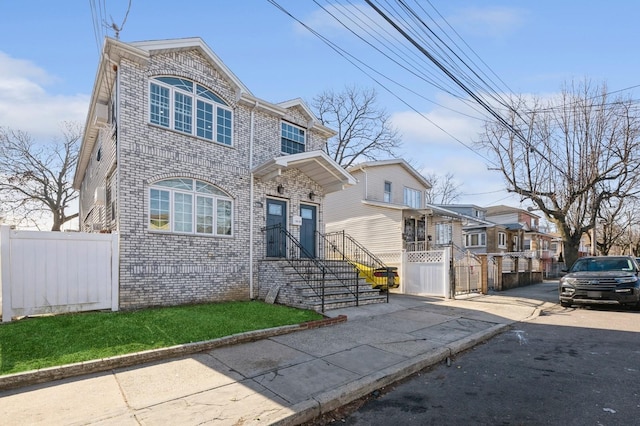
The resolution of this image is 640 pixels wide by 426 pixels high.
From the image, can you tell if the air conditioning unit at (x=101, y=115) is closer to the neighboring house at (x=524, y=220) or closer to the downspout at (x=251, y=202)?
the downspout at (x=251, y=202)

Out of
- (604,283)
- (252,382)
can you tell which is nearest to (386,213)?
(604,283)

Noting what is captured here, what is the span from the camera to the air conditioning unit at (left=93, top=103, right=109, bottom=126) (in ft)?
37.2

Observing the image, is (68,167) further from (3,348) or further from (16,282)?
(3,348)

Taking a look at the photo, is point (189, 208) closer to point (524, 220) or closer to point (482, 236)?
point (482, 236)

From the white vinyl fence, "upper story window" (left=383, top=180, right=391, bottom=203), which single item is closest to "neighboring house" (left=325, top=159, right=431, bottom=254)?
"upper story window" (left=383, top=180, right=391, bottom=203)

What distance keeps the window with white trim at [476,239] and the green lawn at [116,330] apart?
27.7m

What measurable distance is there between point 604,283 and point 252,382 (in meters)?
11.3

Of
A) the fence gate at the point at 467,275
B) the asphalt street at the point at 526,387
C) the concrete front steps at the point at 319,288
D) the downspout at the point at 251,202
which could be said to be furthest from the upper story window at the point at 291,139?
the asphalt street at the point at 526,387

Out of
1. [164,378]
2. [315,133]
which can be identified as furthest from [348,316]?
[315,133]

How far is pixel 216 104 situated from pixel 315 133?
182 inches

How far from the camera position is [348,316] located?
9062 millimetres

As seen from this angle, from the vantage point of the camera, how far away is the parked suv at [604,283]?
1053 cm

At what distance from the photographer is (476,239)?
33.1 metres

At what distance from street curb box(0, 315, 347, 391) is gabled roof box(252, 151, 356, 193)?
5.43 metres
